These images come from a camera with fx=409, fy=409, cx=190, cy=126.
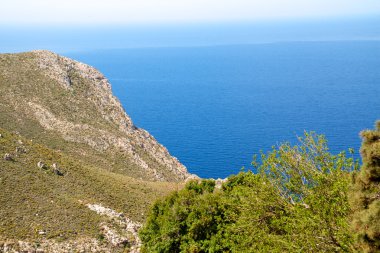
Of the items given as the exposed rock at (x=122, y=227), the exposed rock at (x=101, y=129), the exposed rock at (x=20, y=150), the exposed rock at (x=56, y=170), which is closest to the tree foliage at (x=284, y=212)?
the exposed rock at (x=122, y=227)

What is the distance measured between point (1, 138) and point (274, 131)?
4727 inches

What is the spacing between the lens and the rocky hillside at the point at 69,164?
4606cm

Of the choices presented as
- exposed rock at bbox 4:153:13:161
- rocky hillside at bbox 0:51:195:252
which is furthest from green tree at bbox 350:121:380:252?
exposed rock at bbox 4:153:13:161

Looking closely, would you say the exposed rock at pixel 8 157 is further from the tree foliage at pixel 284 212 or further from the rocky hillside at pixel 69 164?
the tree foliage at pixel 284 212

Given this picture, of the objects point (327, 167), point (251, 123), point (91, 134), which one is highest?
point (251, 123)

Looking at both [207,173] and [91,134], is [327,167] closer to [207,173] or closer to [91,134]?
[91,134]

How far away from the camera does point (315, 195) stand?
26.8m

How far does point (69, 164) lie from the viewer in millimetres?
65688

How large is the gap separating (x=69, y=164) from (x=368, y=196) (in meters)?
52.9

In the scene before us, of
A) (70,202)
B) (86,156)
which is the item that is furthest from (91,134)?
(70,202)

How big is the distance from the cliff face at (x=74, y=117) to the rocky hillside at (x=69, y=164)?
0.23 meters

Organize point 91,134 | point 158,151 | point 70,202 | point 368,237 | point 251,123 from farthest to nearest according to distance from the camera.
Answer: point 251,123, point 158,151, point 91,134, point 70,202, point 368,237

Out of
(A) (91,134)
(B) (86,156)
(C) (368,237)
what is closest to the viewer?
(C) (368,237)

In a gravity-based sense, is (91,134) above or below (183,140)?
below
